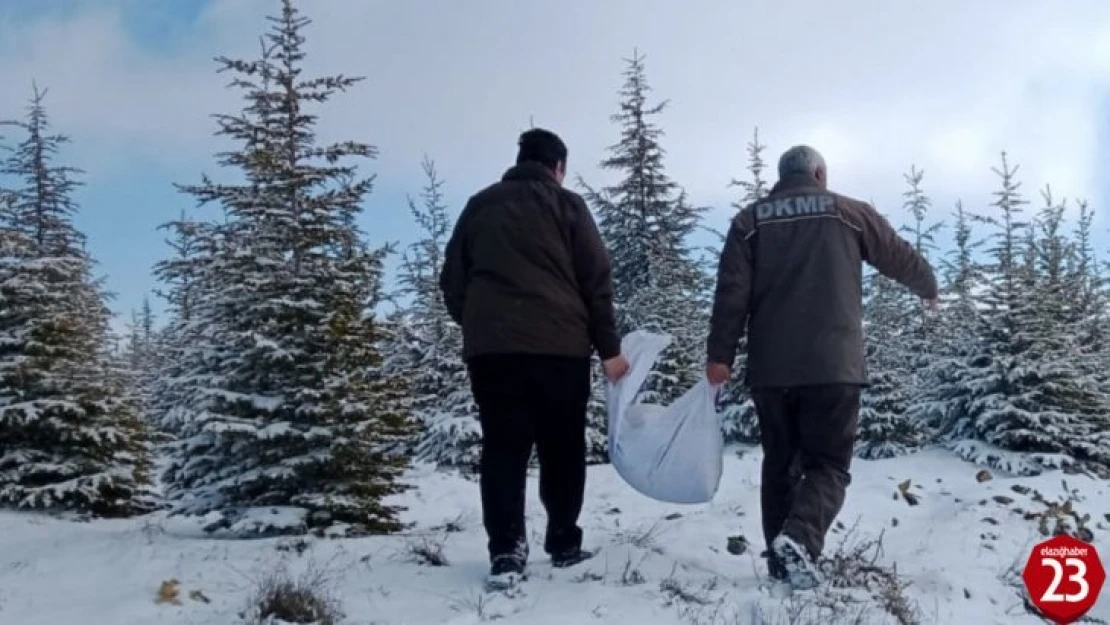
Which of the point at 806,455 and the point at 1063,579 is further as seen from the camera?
the point at 1063,579

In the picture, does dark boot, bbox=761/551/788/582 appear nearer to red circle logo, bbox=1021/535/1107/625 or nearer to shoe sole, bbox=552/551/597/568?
shoe sole, bbox=552/551/597/568

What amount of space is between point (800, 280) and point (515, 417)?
5.32 feet

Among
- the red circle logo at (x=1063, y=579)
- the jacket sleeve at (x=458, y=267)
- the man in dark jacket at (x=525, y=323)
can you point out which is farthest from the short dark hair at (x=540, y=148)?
the red circle logo at (x=1063, y=579)

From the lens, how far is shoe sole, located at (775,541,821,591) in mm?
4750

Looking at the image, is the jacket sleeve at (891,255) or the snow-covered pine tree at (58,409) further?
the snow-covered pine tree at (58,409)

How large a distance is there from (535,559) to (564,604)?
1083 millimetres

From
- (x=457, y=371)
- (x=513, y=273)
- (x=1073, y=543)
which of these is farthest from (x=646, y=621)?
(x=457, y=371)

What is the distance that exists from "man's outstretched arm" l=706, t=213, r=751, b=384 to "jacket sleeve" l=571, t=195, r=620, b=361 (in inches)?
22.3

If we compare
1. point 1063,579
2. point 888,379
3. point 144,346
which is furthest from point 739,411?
point 144,346

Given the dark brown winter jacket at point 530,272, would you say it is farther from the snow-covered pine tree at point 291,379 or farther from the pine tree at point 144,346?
the pine tree at point 144,346

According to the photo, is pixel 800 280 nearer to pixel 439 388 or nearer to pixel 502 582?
pixel 502 582

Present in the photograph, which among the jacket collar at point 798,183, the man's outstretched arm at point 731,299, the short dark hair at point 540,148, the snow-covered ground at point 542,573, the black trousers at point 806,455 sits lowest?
the snow-covered ground at point 542,573

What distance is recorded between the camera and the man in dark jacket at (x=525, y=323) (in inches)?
192

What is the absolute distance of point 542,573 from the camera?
5078 millimetres
